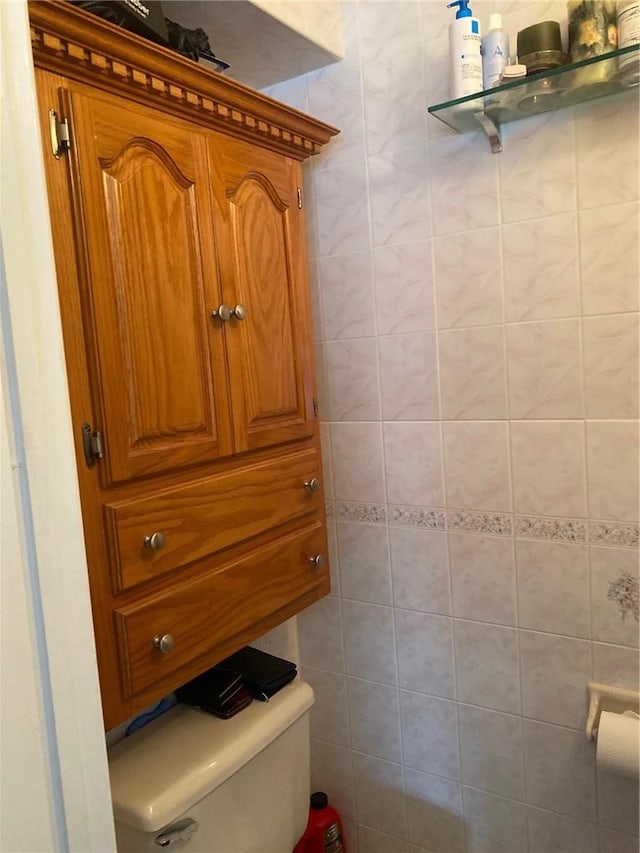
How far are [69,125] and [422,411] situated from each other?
85 cm

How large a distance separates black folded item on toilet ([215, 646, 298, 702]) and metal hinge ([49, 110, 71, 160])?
40.8 inches

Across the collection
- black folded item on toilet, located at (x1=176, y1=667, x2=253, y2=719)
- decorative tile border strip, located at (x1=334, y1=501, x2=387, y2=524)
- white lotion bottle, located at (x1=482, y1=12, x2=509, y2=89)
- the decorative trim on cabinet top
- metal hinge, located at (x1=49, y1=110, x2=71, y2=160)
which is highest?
white lotion bottle, located at (x1=482, y1=12, x2=509, y2=89)

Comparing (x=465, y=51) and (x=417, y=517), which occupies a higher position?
(x=465, y=51)

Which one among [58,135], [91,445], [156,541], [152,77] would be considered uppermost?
[152,77]

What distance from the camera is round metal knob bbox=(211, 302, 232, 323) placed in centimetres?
Result: 108

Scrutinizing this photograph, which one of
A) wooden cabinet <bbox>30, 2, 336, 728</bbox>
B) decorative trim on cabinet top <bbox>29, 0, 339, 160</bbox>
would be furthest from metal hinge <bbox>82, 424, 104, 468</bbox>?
decorative trim on cabinet top <bbox>29, 0, 339, 160</bbox>

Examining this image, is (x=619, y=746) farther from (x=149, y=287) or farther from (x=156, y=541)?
(x=149, y=287)

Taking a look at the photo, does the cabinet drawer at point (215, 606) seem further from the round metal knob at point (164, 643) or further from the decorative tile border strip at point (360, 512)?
the decorative tile border strip at point (360, 512)

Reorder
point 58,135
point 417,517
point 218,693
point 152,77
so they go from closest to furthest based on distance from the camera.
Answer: point 58,135 → point 152,77 → point 218,693 → point 417,517

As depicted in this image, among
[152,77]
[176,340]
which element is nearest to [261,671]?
[176,340]

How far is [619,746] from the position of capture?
1108mm

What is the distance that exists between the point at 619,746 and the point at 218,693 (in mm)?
751

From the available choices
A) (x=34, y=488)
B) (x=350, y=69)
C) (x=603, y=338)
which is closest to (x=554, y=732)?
(x=603, y=338)

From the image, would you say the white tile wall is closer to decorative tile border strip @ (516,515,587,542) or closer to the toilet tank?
decorative tile border strip @ (516,515,587,542)
